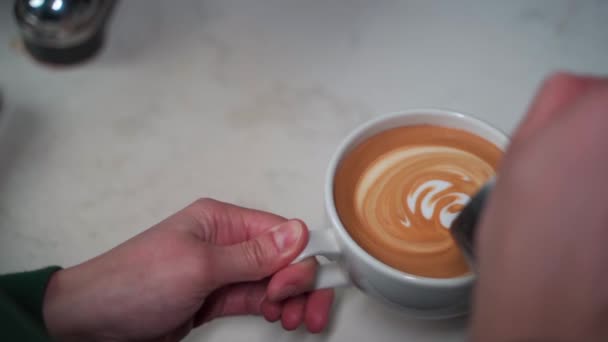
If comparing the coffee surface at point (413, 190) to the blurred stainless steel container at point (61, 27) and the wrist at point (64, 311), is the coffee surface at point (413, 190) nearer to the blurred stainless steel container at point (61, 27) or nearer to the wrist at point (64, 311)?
the wrist at point (64, 311)

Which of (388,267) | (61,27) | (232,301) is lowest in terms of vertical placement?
(232,301)

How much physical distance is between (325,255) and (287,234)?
42mm

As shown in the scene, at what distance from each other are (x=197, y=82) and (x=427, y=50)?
31cm

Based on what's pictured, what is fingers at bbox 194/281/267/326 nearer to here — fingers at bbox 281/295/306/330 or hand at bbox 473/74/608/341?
fingers at bbox 281/295/306/330

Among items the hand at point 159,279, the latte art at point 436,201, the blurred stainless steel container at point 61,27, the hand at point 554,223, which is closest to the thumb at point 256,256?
the hand at point 159,279

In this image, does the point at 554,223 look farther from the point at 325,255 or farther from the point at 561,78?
the point at 325,255

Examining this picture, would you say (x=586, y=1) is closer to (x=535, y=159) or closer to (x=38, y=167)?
(x=535, y=159)

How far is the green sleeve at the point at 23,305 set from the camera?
48 cm

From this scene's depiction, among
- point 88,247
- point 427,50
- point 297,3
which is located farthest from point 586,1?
point 88,247

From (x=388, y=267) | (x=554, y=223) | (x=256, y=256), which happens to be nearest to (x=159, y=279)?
(x=256, y=256)

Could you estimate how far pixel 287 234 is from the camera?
535mm

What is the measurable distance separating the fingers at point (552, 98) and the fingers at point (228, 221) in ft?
1.03

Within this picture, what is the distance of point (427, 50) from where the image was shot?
2.61 ft

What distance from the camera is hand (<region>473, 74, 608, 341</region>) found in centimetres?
30
